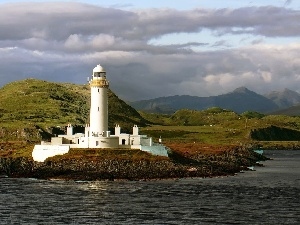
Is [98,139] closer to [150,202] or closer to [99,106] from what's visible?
[99,106]

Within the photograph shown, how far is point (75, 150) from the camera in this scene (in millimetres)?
96562

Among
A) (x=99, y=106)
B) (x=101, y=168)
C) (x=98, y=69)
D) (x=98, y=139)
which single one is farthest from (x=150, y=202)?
(x=98, y=69)

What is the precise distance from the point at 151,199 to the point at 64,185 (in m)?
17.0

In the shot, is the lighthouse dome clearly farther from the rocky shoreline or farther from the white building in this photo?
the rocky shoreline

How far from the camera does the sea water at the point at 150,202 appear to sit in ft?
183

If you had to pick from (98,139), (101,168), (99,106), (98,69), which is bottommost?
(101,168)

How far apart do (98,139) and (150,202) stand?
34.0 m

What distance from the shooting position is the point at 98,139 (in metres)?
98.5

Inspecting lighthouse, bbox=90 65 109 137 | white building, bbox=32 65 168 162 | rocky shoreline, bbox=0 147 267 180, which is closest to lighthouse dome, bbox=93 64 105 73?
white building, bbox=32 65 168 162

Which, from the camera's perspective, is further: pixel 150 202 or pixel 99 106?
pixel 99 106

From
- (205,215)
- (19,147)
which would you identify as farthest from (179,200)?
(19,147)

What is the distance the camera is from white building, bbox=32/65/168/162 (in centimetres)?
9769

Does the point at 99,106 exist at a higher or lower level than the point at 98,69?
lower

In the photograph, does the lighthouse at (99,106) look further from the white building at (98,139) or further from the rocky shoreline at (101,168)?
the rocky shoreline at (101,168)
